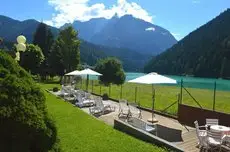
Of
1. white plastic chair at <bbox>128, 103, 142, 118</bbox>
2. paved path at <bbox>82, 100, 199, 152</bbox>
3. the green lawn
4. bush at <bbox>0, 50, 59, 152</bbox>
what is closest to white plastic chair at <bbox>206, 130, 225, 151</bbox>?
paved path at <bbox>82, 100, 199, 152</bbox>

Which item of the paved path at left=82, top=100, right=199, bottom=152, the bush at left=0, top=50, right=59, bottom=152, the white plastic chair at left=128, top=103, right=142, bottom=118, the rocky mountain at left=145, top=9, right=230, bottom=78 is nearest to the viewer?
the bush at left=0, top=50, right=59, bottom=152

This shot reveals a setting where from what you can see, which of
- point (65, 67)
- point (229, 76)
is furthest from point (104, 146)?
point (229, 76)

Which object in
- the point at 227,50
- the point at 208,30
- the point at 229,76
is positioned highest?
the point at 208,30

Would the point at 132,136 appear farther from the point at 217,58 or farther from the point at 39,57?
the point at 217,58

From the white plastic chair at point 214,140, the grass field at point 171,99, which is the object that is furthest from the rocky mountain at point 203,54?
the white plastic chair at point 214,140

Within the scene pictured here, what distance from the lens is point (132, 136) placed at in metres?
11.9

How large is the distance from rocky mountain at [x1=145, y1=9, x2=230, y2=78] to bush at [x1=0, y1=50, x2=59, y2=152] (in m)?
144

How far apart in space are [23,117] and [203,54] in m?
162

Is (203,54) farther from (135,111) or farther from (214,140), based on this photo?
(214,140)

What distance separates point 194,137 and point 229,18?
182038 mm

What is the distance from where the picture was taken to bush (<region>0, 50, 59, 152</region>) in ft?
17.0

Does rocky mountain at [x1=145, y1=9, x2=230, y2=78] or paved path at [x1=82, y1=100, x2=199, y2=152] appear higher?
rocky mountain at [x1=145, y1=9, x2=230, y2=78]

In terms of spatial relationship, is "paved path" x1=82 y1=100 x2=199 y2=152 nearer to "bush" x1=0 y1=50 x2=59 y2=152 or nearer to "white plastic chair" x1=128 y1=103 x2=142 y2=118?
"white plastic chair" x1=128 y1=103 x2=142 y2=118

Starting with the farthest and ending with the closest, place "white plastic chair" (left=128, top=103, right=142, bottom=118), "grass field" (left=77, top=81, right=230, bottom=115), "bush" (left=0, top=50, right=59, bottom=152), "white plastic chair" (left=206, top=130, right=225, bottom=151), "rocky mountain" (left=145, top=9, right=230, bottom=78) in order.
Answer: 1. "rocky mountain" (left=145, top=9, right=230, bottom=78)
2. "grass field" (left=77, top=81, right=230, bottom=115)
3. "white plastic chair" (left=128, top=103, right=142, bottom=118)
4. "white plastic chair" (left=206, top=130, right=225, bottom=151)
5. "bush" (left=0, top=50, right=59, bottom=152)
